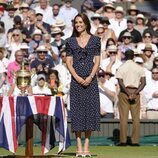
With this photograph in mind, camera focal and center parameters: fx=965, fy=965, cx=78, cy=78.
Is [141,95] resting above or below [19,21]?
below

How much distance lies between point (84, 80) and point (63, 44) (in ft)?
31.4

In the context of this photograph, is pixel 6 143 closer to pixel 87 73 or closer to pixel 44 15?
pixel 87 73

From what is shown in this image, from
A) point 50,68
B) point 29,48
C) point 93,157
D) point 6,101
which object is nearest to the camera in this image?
point 6,101

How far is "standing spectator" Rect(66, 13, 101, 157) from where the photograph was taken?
1342 centimetres

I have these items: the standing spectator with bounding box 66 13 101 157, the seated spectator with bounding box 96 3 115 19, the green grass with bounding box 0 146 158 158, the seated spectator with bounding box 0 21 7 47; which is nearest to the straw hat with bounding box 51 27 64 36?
the seated spectator with bounding box 0 21 7 47

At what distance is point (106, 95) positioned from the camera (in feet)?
64.0

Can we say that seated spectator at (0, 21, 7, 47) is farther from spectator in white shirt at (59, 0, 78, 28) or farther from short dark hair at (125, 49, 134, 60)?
short dark hair at (125, 49, 134, 60)

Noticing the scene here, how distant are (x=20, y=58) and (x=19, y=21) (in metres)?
3.27

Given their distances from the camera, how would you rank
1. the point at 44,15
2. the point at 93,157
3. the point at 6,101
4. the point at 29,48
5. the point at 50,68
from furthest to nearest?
the point at 44,15 < the point at 29,48 < the point at 50,68 < the point at 93,157 < the point at 6,101

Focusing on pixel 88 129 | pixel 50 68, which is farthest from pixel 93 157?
pixel 50 68

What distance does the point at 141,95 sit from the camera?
19.0 metres

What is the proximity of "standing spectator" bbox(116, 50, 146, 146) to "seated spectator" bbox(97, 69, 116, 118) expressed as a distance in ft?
2.93

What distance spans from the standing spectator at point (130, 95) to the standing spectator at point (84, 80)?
451 cm

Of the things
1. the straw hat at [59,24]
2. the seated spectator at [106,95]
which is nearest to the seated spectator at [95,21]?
the straw hat at [59,24]
